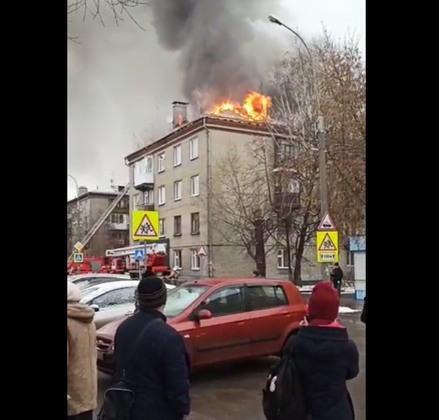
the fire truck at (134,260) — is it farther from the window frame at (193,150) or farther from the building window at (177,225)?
the window frame at (193,150)

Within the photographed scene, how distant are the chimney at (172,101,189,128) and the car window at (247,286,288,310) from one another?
0.66m

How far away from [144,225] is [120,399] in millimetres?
597

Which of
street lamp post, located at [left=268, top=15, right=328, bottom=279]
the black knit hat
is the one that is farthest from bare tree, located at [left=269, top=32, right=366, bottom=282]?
the black knit hat

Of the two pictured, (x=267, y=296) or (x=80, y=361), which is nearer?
(x=80, y=361)

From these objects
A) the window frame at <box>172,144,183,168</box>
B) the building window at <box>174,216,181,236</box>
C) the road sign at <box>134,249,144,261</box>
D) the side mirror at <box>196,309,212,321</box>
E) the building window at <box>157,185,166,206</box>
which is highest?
the window frame at <box>172,144,183,168</box>

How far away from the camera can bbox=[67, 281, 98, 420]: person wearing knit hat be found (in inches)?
65.3

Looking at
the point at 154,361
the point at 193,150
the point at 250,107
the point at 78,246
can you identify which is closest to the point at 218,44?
the point at 250,107

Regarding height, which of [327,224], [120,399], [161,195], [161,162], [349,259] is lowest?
[120,399]

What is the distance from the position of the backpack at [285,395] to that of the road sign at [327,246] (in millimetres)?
344

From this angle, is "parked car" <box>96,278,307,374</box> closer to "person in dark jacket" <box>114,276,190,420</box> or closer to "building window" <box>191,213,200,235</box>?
"person in dark jacket" <box>114,276,190,420</box>

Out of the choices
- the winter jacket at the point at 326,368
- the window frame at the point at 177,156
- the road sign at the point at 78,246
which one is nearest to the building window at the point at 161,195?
the window frame at the point at 177,156

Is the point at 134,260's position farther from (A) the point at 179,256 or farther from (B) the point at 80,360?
(B) the point at 80,360

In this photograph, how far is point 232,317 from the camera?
1.84 meters
